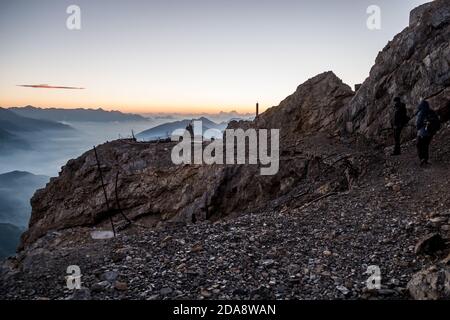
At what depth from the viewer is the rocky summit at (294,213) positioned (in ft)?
25.8

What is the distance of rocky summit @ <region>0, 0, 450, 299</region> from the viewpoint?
786cm

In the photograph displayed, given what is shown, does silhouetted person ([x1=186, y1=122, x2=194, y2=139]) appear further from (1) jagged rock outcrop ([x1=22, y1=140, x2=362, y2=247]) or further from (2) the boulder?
(2) the boulder

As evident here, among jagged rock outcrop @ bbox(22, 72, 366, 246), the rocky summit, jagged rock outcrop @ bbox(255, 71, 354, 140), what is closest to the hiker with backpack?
the rocky summit

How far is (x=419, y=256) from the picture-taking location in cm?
829

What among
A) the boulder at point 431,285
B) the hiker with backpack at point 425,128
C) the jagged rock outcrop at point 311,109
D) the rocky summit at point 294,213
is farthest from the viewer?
the jagged rock outcrop at point 311,109

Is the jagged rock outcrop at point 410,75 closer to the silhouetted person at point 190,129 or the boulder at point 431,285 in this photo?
the boulder at point 431,285

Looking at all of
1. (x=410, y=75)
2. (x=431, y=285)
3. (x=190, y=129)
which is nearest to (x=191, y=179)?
(x=190, y=129)

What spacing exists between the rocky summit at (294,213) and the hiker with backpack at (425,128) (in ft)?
1.94

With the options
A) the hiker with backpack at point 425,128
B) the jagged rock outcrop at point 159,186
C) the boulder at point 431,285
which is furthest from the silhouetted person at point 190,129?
the boulder at point 431,285

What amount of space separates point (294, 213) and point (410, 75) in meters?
11.2
